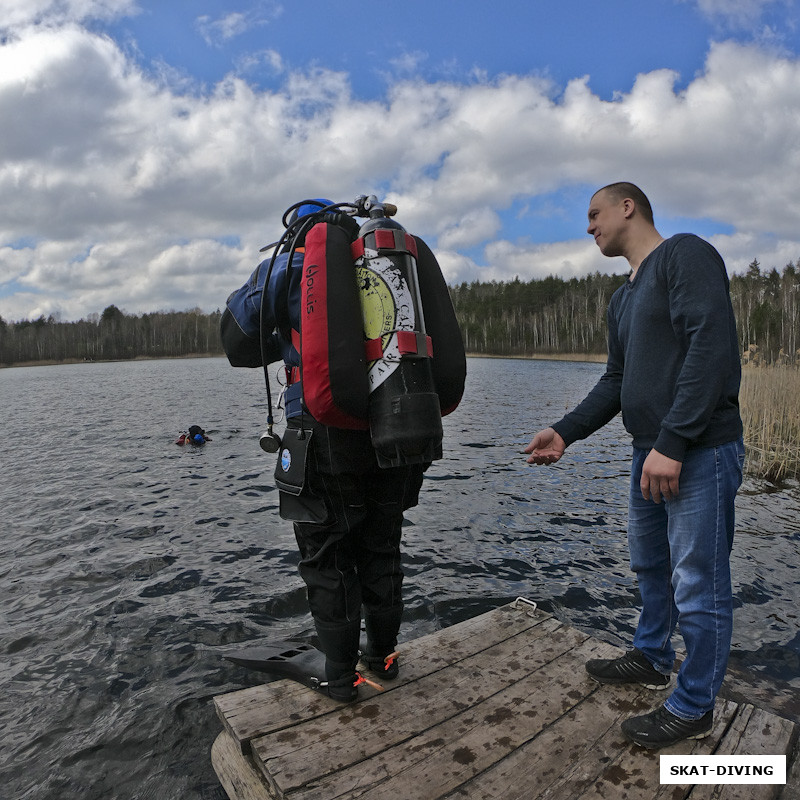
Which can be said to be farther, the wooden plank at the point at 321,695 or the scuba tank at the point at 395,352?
the wooden plank at the point at 321,695

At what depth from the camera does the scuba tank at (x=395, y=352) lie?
2.73 metres

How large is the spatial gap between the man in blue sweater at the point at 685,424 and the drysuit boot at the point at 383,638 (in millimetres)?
1292

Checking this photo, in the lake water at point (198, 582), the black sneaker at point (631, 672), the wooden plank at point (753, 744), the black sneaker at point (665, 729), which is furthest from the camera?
the lake water at point (198, 582)

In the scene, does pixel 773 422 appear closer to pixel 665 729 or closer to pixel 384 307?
pixel 665 729

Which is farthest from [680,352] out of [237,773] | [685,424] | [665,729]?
[237,773]

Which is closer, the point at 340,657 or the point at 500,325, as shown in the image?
the point at 340,657

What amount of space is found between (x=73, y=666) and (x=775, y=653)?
6105 mm

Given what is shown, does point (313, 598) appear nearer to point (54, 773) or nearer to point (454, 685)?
point (454, 685)

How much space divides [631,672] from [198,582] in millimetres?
5076

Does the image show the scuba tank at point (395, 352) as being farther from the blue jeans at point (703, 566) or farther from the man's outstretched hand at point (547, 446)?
the blue jeans at point (703, 566)

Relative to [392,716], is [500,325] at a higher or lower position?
higher

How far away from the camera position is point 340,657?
310 centimetres

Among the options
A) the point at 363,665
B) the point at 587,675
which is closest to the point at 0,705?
the point at 363,665

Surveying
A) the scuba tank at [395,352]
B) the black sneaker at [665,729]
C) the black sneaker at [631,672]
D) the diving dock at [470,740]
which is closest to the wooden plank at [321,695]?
the diving dock at [470,740]
